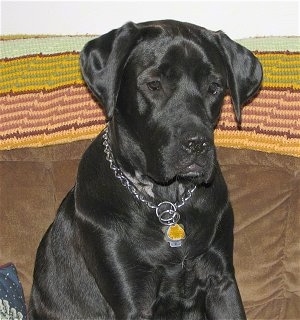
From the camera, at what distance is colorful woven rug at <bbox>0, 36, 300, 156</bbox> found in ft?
8.31

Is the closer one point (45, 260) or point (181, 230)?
point (181, 230)

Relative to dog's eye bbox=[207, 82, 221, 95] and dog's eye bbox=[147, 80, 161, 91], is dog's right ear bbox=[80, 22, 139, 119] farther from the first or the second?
dog's eye bbox=[207, 82, 221, 95]

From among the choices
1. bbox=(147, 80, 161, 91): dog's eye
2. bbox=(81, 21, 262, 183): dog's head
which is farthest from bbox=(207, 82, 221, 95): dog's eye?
bbox=(147, 80, 161, 91): dog's eye

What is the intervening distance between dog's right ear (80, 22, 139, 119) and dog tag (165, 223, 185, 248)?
40 cm

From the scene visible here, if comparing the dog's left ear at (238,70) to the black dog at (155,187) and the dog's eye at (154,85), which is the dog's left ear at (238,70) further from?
the dog's eye at (154,85)

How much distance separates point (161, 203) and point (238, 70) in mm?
462

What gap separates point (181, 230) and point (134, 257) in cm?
16

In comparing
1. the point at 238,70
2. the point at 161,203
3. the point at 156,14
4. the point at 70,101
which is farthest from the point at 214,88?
the point at 156,14

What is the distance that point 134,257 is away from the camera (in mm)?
2111

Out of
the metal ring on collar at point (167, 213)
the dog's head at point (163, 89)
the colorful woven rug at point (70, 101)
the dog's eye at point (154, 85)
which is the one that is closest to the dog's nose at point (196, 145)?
Result: the dog's head at point (163, 89)

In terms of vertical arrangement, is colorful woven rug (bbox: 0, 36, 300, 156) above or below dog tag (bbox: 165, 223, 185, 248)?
above

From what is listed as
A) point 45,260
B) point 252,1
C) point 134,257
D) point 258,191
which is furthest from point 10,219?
point 252,1

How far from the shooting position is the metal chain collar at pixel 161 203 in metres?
2.16

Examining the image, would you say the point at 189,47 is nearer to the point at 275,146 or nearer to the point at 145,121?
the point at 145,121
